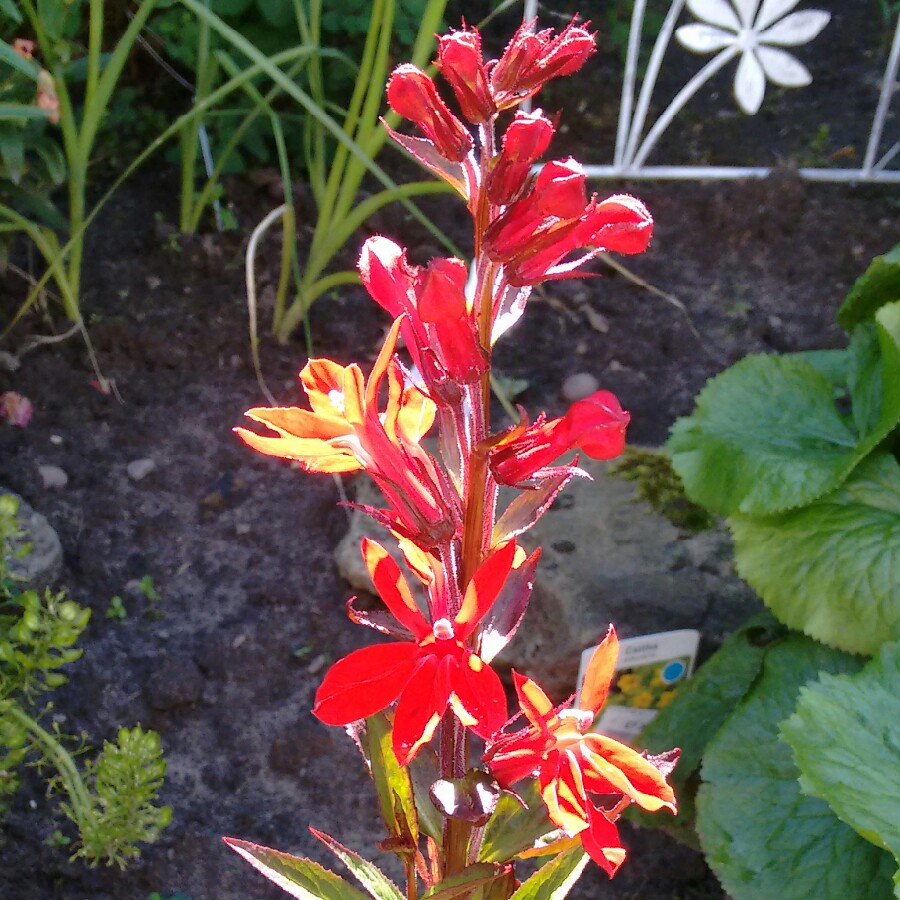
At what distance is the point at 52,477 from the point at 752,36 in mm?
1710

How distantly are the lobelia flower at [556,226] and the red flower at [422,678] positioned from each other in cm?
19

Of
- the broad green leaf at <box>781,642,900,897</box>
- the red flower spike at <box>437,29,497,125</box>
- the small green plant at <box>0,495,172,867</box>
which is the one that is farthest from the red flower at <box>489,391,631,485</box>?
the small green plant at <box>0,495,172,867</box>

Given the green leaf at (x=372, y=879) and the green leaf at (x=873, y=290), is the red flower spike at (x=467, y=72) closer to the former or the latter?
the green leaf at (x=372, y=879)

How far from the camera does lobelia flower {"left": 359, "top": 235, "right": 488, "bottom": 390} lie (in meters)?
0.63

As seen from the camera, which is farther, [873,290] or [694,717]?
[873,290]

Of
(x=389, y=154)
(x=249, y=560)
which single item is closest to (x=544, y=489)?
(x=249, y=560)

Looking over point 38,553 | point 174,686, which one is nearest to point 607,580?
point 174,686

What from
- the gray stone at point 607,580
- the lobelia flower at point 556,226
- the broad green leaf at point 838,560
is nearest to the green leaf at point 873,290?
the broad green leaf at point 838,560

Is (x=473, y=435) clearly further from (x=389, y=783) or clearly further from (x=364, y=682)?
(x=389, y=783)

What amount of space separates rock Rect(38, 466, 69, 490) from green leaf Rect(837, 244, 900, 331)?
4.71 feet

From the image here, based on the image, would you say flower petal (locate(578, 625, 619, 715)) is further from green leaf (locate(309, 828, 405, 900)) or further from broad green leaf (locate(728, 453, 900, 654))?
broad green leaf (locate(728, 453, 900, 654))

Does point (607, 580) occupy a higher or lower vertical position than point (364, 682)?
lower

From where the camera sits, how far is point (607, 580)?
169 centimetres

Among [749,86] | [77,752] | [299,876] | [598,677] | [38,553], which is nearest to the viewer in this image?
[598,677]
